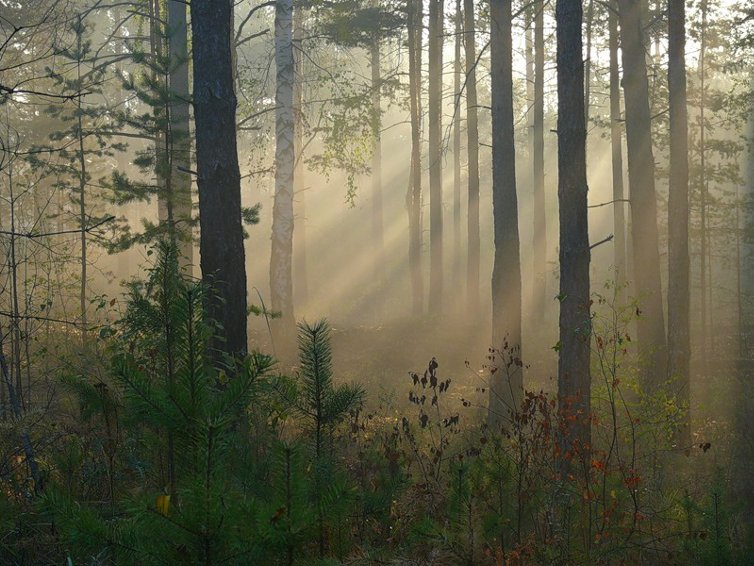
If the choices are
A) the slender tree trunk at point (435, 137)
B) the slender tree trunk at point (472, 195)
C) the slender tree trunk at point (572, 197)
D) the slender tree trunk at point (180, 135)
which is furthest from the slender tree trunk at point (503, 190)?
the slender tree trunk at point (435, 137)

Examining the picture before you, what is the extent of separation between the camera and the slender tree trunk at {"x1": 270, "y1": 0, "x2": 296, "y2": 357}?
1753 cm

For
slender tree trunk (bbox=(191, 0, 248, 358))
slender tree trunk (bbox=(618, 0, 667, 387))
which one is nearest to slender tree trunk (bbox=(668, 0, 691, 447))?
slender tree trunk (bbox=(618, 0, 667, 387))

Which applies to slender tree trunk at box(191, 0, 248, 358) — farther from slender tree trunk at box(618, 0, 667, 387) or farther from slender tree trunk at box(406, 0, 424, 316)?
slender tree trunk at box(406, 0, 424, 316)

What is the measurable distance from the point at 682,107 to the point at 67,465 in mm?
11546

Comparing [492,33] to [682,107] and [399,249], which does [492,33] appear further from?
[399,249]

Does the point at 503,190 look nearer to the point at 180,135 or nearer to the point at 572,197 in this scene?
the point at 572,197

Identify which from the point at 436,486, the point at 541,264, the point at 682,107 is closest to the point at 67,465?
the point at 436,486

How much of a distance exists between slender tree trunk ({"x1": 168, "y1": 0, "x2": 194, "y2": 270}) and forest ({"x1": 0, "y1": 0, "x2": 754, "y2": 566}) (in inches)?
2.8

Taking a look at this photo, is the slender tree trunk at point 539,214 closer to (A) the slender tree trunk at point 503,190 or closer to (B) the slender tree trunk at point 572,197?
(A) the slender tree trunk at point 503,190

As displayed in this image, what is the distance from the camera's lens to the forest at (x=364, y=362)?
2479mm

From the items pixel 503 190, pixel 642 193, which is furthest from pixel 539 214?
pixel 503 190

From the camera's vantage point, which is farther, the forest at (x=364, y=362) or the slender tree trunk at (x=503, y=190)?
the slender tree trunk at (x=503, y=190)

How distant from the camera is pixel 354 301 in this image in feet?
112

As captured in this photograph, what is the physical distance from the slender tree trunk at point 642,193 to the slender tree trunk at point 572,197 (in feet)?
16.9
